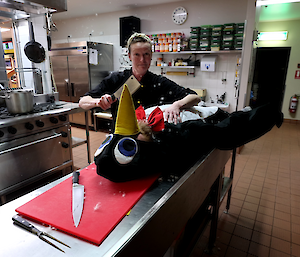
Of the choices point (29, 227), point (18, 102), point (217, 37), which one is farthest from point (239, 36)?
point (29, 227)

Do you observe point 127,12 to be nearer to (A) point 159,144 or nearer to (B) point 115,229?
(A) point 159,144

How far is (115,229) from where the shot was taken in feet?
2.29

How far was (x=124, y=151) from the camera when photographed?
833 mm

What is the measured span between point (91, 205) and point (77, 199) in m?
0.06

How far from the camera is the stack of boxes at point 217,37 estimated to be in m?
3.53

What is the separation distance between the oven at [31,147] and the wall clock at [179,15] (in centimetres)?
313

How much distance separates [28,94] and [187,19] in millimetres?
3383

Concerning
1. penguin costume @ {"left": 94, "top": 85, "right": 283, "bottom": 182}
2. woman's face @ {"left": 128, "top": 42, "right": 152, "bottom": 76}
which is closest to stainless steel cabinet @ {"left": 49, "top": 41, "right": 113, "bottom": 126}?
woman's face @ {"left": 128, "top": 42, "right": 152, "bottom": 76}

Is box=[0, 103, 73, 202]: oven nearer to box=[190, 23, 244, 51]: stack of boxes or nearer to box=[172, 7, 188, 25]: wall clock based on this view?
box=[190, 23, 244, 51]: stack of boxes

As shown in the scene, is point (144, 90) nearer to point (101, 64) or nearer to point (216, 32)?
point (216, 32)

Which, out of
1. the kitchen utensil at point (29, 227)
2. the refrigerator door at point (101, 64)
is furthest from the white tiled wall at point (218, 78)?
the kitchen utensil at point (29, 227)

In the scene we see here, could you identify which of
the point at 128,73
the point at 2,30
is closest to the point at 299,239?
the point at 128,73

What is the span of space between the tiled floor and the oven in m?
0.87

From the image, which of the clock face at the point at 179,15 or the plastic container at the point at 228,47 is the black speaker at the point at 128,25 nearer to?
the clock face at the point at 179,15
